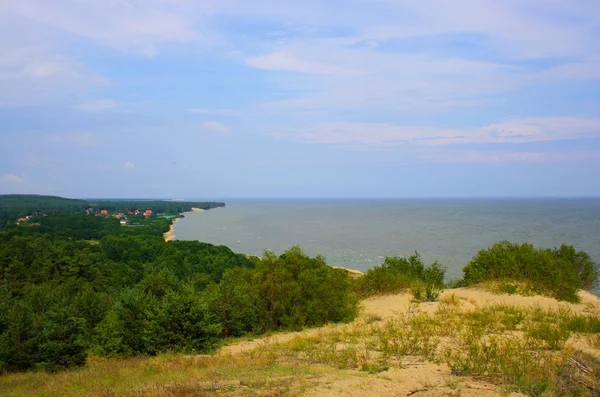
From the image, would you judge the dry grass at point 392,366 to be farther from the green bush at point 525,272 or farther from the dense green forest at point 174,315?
the green bush at point 525,272

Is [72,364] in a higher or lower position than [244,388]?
lower

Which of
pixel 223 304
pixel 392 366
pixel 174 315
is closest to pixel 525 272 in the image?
pixel 392 366

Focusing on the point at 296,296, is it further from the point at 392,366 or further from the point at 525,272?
the point at 525,272

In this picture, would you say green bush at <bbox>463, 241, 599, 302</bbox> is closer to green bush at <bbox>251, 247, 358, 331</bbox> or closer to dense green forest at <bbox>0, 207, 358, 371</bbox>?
dense green forest at <bbox>0, 207, 358, 371</bbox>

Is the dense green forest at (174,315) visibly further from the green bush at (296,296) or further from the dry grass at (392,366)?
the dry grass at (392,366)

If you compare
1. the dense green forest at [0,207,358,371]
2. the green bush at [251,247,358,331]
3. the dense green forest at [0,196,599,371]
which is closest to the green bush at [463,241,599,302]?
the dense green forest at [0,196,599,371]

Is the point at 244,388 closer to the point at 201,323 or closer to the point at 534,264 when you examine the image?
the point at 201,323

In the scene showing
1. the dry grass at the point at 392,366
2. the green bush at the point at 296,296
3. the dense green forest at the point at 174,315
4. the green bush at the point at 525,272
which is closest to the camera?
the dry grass at the point at 392,366

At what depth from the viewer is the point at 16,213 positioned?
123m

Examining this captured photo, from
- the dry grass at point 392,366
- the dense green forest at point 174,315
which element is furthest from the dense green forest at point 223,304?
the dry grass at point 392,366

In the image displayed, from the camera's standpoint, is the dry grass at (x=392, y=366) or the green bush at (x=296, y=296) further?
the green bush at (x=296, y=296)

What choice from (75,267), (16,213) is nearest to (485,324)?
(75,267)

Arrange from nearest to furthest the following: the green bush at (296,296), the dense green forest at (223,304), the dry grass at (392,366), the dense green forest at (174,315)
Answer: the dry grass at (392,366)
the dense green forest at (174,315)
the dense green forest at (223,304)
the green bush at (296,296)

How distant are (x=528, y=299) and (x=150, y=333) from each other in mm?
14755
